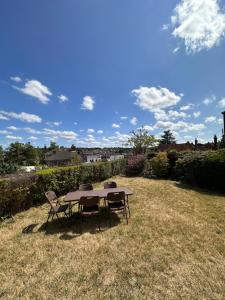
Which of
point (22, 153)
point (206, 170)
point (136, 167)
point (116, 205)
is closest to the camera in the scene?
point (116, 205)

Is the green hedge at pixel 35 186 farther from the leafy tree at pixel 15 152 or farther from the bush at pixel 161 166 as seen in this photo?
the leafy tree at pixel 15 152

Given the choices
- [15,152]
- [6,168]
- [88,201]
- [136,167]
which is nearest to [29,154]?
[15,152]

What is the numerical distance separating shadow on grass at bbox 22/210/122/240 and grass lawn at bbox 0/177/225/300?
0.09 ft

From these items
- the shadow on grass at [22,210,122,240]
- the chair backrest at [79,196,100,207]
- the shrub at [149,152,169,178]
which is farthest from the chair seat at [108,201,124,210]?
the shrub at [149,152,169,178]

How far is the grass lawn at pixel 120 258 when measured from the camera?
3070 millimetres

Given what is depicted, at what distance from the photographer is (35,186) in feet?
25.5

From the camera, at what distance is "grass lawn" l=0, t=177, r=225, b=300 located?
307cm

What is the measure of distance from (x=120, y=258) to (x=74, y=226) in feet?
7.12

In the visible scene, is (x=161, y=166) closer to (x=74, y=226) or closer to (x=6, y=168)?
(x=74, y=226)

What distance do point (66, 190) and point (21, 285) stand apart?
653 cm

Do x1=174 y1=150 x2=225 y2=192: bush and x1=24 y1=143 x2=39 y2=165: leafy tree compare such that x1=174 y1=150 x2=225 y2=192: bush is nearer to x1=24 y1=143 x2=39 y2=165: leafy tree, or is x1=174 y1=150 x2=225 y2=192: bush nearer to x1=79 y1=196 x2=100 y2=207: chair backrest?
x1=79 y1=196 x2=100 y2=207: chair backrest

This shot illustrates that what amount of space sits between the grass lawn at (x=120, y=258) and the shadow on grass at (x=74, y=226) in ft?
0.09

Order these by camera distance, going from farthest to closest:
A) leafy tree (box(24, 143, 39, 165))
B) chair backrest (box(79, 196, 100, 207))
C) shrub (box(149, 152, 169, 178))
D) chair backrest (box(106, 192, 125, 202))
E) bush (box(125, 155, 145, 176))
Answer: leafy tree (box(24, 143, 39, 165))
bush (box(125, 155, 145, 176))
shrub (box(149, 152, 169, 178))
chair backrest (box(106, 192, 125, 202))
chair backrest (box(79, 196, 100, 207))

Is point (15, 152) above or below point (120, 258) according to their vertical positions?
above
